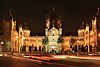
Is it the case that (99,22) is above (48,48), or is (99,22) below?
above

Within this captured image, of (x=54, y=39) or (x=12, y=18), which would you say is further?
(x=54, y=39)

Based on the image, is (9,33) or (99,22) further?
(99,22)

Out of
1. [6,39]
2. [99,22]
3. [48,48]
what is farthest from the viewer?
[48,48]

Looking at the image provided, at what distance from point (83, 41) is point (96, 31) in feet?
117

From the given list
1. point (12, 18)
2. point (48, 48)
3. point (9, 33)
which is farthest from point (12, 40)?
point (48, 48)

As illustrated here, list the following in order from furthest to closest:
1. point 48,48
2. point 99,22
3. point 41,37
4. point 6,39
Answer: point 41,37 → point 48,48 → point 99,22 → point 6,39

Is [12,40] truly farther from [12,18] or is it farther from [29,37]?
[29,37]

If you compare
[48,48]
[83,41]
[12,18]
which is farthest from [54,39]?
[12,18]

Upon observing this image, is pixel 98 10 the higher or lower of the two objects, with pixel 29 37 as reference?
higher

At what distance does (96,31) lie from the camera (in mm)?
146375

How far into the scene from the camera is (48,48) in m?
180

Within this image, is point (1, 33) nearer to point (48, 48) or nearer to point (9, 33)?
point (9, 33)

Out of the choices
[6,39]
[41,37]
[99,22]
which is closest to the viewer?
[6,39]

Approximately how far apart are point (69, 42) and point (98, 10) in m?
43.7
